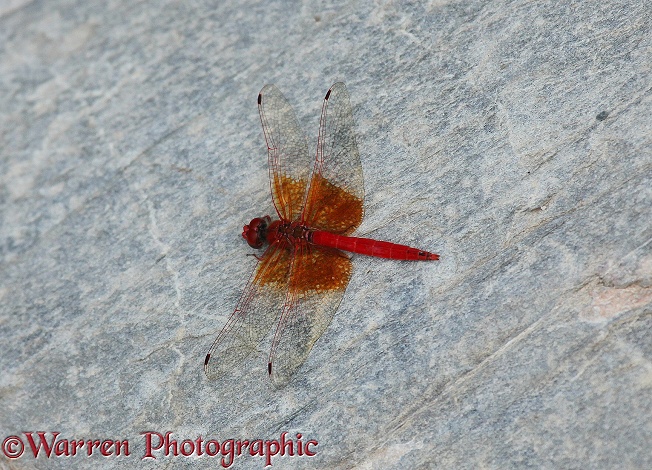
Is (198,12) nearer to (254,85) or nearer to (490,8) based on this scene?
(254,85)

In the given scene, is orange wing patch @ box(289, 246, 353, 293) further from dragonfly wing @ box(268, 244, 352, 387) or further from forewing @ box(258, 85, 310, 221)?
forewing @ box(258, 85, 310, 221)

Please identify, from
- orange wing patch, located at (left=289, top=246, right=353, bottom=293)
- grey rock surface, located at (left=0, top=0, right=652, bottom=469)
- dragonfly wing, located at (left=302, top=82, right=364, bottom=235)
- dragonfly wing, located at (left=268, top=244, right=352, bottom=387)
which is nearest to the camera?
grey rock surface, located at (left=0, top=0, right=652, bottom=469)

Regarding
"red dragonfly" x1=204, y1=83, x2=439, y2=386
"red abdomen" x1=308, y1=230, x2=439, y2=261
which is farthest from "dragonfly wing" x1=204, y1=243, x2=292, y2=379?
"red abdomen" x1=308, y1=230, x2=439, y2=261

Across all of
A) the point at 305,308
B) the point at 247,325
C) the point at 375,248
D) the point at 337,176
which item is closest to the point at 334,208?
the point at 337,176

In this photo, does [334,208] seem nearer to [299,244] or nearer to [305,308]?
[299,244]

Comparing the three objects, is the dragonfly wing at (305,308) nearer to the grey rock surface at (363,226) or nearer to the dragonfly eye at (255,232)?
the grey rock surface at (363,226)

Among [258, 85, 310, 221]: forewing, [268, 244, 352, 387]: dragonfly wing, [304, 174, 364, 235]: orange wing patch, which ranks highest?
[258, 85, 310, 221]: forewing

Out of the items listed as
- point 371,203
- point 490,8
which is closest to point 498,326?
point 371,203
